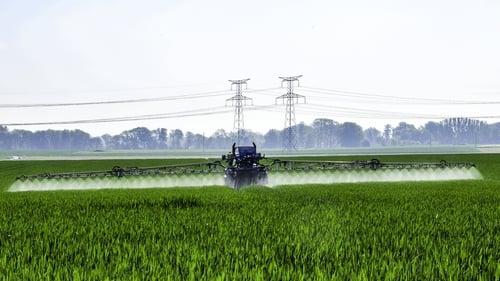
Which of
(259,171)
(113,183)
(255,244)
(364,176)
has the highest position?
(259,171)

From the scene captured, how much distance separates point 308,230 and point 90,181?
26294mm

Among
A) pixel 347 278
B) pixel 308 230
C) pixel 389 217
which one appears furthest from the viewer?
pixel 389 217

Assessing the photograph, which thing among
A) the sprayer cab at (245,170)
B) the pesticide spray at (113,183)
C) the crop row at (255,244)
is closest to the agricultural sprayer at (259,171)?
the sprayer cab at (245,170)

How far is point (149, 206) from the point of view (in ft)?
50.7

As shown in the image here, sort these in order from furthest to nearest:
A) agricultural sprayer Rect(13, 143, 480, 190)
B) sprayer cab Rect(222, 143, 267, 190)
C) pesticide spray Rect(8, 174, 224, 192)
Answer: pesticide spray Rect(8, 174, 224, 192) → agricultural sprayer Rect(13, 143, 480, 190) → sprayer cab Rect(222, 143, 267, 190)

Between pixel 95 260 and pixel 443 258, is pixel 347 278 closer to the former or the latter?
pixel 443 258

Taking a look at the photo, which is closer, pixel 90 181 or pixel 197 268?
pixel 197 268

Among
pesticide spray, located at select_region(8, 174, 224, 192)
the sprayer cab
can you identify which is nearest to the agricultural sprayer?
the sprayer cab

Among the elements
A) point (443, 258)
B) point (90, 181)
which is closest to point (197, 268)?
point (443, 258)

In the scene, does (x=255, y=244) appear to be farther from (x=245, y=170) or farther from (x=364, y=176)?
(x=364, y=176)

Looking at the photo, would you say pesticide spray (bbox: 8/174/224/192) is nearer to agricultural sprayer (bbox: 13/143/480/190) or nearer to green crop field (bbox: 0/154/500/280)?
agricultural sprayer (bbox: 13/143/480/190)

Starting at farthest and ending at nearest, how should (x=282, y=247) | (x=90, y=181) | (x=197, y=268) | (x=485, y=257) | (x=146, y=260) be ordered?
(x=90, y=181)
(x=282, y=247)
(x=485, y=257)
(x=146, y=260)
(x=197, y=268)

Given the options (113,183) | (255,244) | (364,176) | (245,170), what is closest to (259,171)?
(245,170)

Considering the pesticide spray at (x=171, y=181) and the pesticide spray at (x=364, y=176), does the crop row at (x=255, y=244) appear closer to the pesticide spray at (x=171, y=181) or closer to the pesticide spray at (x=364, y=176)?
the pesticide spray at (x=364, y=176)
